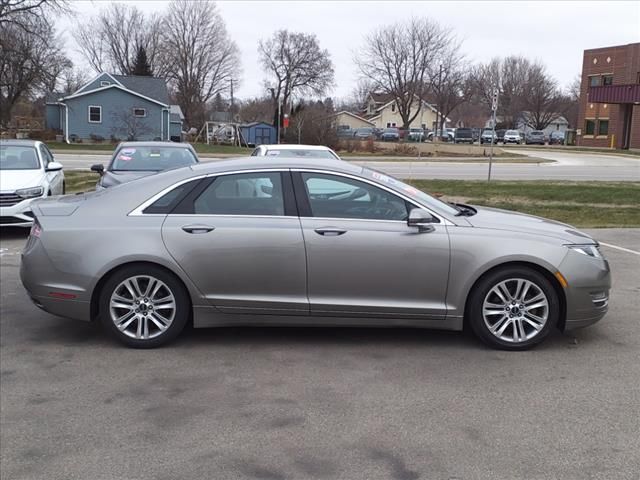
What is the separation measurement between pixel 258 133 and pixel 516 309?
45.1m

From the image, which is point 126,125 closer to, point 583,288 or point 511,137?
point 511,137

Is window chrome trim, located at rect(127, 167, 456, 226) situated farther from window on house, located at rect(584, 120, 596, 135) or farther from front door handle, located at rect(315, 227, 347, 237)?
window on house, located at rect(584, 120, 596, 135)

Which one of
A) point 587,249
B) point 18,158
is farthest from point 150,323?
point 18,158

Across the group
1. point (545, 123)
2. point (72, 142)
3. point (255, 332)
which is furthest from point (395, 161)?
point (545, 123)

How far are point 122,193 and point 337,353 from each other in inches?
87.6

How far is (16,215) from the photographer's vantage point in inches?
417

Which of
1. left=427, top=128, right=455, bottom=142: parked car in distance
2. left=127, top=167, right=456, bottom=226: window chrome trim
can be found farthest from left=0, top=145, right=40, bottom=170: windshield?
left=427, top=128, right=455, bottom=142: parked car in distance

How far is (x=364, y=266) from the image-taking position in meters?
5.39

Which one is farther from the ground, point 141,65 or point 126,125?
point 141,65

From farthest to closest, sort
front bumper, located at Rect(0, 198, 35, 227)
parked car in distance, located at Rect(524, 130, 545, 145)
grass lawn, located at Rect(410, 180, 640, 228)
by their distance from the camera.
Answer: parked car in distance, located at Rect(524, 130, 545, 145) < grass lawn, located at Rect(410, 180, 640, 228) < front bumper, located at Rect(0, 198, 35, 227)

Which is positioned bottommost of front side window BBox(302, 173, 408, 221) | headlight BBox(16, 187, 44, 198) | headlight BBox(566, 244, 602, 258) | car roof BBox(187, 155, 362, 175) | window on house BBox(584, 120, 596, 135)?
headlight BBox(16, 187, 44, 198)

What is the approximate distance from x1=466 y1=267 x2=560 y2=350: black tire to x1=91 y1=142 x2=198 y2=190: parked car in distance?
7.78 m

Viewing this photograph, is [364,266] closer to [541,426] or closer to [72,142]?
[541,426]

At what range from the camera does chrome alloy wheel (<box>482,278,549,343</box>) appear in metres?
5.43
